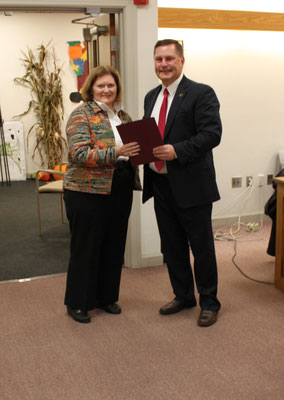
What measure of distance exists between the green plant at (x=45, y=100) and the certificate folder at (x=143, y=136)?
490 cm

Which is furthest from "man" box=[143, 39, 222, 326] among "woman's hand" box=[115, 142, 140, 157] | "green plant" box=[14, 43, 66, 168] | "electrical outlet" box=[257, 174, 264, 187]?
"green plant" box=[14, 43, 66, 168]

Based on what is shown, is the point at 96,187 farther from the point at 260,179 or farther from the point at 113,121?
the point at 260,179

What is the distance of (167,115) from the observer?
8.55ft

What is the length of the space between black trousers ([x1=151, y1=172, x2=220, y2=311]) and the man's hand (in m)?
0.23

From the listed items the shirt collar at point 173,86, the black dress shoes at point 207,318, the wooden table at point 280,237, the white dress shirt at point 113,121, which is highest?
the shirt collar at point 173,86

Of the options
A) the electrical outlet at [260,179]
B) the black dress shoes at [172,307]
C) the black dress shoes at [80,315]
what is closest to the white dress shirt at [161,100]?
the black dress shoes at [172,307]

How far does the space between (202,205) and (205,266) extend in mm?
362

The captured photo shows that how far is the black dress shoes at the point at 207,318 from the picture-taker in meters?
2.72

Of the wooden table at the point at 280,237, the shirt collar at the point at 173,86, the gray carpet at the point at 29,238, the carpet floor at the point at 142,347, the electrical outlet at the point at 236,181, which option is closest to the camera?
the carpet floor at the point at 142,347

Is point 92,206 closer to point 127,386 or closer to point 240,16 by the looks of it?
point 127,386

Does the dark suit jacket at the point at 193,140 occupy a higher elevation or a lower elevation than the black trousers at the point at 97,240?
higher

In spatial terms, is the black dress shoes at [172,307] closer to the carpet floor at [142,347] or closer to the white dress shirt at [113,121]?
the carpet floor at [142,347]

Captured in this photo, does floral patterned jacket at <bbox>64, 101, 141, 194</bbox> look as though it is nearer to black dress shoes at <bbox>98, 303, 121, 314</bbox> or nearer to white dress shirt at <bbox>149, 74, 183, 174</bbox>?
white dress shirt at <bbox>149, 74, 183, 174</bbox>

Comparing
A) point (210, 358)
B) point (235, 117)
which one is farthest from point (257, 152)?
point (210, 358)
